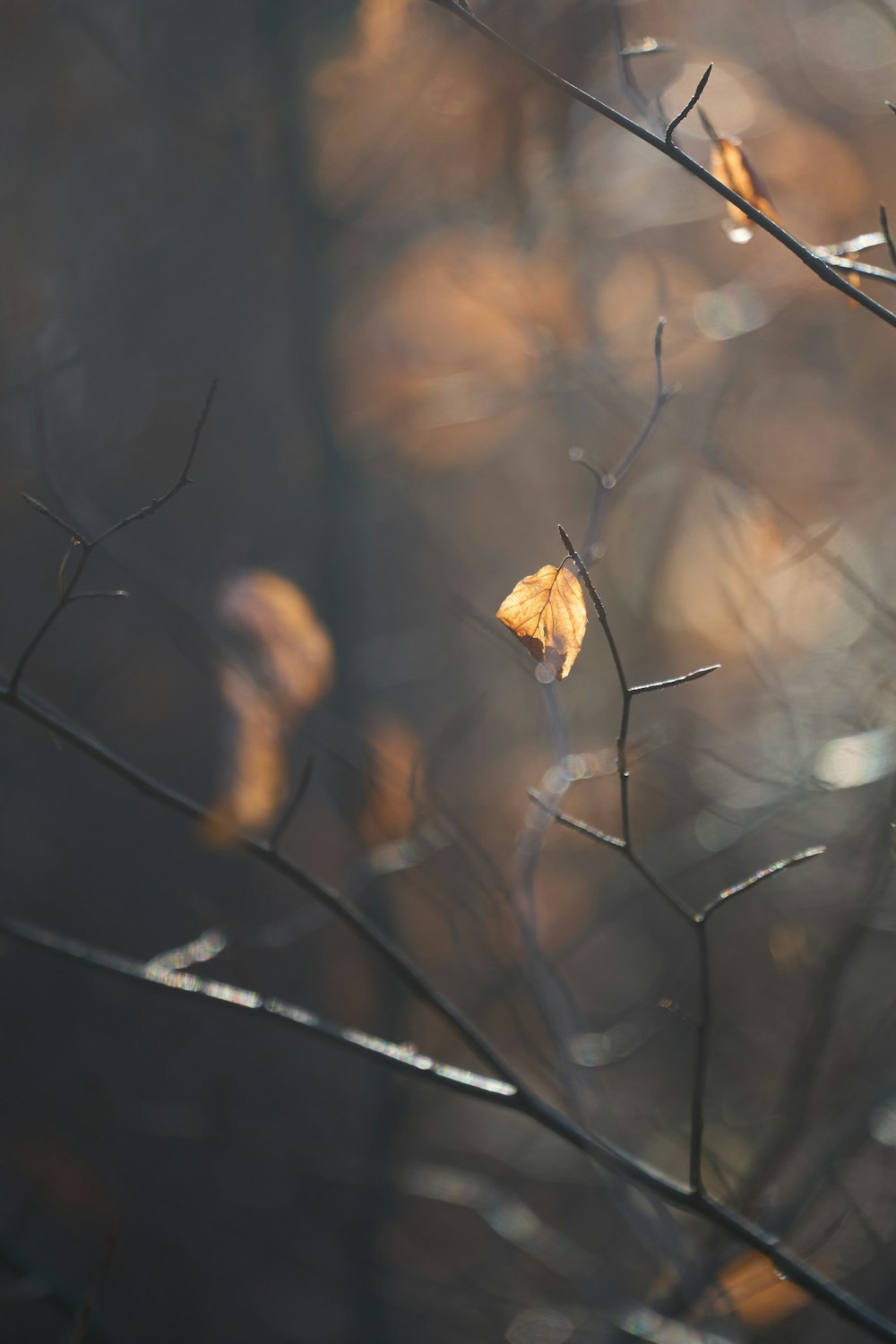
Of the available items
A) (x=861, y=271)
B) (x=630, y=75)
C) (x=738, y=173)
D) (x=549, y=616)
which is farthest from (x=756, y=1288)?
(x=630, y=75)

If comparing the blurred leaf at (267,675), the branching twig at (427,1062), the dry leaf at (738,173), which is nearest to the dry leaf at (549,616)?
the branching twig at (427,1062)

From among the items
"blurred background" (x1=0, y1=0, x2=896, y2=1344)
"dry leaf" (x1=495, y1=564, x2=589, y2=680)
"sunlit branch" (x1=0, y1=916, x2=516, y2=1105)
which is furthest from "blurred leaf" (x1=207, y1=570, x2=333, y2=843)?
"dry leaf" (x1=495, y1=564, x2=589, y2=680)

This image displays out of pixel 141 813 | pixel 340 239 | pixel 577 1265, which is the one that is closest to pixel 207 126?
pixel 340 239

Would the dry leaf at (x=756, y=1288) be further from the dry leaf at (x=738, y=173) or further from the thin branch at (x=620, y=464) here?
the dry leaf at (x=738, y=173)

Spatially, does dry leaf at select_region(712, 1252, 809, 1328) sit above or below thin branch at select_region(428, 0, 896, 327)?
below

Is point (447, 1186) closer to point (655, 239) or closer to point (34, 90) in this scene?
point (655, 239)

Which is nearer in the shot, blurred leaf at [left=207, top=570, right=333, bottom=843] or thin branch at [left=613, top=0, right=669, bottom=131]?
thin branch at [left=613, top=0, right=669, bottom=131]

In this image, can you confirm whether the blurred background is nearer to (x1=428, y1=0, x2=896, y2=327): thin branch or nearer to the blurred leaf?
the blurred leaf
